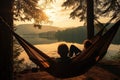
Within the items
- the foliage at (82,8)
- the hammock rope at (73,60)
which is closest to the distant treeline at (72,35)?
the foliage at (82,8)

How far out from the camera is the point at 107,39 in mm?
5008

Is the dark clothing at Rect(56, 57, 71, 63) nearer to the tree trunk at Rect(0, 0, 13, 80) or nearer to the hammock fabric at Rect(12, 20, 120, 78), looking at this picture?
the hammock fabric at Rect(12, 20, 120, 78)

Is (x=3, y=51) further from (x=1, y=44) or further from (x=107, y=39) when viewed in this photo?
(x=107, y=39)

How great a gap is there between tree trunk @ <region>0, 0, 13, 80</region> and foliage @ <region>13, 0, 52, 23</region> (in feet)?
21.5

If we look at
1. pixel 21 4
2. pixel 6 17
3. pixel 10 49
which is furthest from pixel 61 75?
pixel 21 4

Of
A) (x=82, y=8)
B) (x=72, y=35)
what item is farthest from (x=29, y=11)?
(x=72, y=35)

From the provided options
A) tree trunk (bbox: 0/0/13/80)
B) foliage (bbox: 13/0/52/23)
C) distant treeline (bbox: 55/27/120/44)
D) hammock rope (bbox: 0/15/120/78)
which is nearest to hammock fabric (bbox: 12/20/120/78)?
hammock rope (bbox: 0/15/120/78)

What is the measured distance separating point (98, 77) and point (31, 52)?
3255mm

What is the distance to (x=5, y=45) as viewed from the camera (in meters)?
4.77

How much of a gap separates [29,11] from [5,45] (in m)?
7.47

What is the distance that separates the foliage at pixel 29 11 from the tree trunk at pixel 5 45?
21.5 ft

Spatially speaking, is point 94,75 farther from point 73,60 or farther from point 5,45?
point 5,45

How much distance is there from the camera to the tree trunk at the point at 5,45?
4.72 meters

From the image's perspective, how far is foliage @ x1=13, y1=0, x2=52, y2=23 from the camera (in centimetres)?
1147
